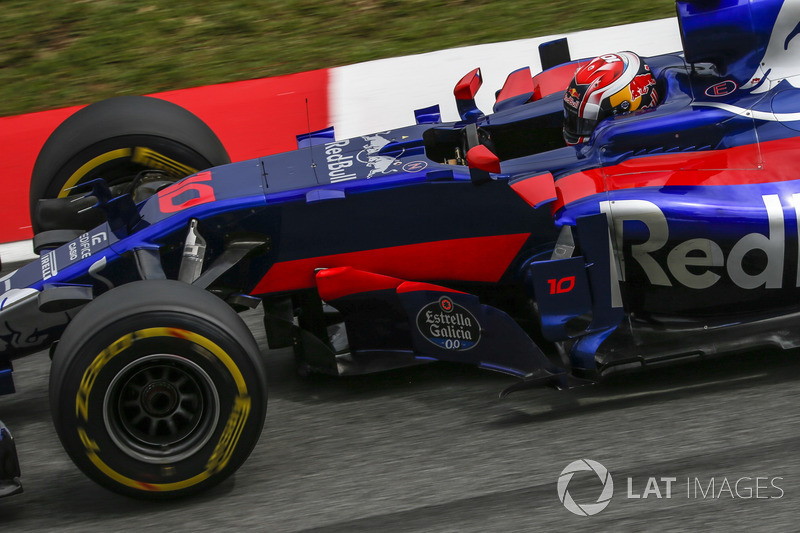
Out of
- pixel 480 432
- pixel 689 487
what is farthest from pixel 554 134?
pixel 689 487

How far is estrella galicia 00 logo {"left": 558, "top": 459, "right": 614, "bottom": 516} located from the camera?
124 inches

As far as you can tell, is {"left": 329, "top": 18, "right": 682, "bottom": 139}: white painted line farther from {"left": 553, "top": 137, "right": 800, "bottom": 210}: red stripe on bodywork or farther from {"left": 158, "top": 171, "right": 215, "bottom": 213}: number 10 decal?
{"left": 553, "top": 137, "right": 800, "bottom": 210}: red stripe on bodywork

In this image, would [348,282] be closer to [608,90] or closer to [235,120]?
[608,90]

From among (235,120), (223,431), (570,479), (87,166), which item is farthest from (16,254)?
(570,479)

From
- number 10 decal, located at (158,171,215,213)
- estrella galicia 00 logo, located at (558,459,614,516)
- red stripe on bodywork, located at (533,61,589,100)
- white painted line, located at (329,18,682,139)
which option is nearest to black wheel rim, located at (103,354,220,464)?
number 10 decal, located at (158,171,215,213)

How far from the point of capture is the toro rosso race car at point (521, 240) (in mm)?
3633

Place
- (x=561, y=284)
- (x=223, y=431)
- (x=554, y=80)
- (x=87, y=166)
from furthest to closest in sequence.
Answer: (x=554, y=80) → (x=87, y=166) → (x=561, y=284) → (x=223, y=431)

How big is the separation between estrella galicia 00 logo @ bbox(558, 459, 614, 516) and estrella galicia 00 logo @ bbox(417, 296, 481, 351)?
26.1 inches

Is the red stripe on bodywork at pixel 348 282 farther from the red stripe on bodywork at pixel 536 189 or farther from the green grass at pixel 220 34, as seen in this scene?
the green grass at pixel 220 34

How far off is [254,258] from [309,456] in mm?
856

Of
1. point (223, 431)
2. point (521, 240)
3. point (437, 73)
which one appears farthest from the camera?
point (437, 73)

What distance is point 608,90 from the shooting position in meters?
4.06

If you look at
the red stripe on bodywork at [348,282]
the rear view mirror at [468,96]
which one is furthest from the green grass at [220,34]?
the red stripe on bodywork at [348,282]

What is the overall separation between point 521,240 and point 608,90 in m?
0.80
